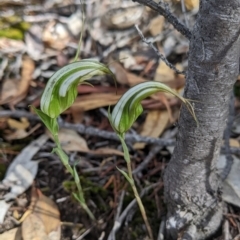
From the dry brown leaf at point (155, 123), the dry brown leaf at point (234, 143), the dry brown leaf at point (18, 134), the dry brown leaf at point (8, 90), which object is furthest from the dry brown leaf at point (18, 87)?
the dry brown leaf at point (234, 143)

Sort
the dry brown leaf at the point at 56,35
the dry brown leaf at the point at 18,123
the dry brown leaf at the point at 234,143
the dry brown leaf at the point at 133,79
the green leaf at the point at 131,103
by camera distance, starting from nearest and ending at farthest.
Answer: the green leaf at the point at 131,103, the dry brown leaf at the point at 234,143, the dry brown leaf at the point at 18,123, the dry brown leaf at the point at 133,79, the dry brown leaf at the point at 56,35

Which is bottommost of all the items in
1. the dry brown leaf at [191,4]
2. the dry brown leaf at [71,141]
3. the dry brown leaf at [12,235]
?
the dry brown leaf at [12,235]

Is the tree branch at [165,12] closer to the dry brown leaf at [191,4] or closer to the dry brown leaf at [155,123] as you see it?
the dry brown leaf at [155,123]

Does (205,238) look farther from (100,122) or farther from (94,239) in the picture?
(100,122)

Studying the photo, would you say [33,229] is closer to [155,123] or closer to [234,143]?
[155,123]

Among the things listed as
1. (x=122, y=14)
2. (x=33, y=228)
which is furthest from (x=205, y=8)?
(x=122, y=14)

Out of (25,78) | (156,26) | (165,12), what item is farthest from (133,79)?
(165,12)

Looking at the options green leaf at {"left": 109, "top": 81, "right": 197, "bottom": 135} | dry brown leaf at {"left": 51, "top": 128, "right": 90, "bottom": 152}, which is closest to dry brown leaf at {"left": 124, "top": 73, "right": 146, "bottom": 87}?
dry brown leaf at {"left": 51, "top": 128, "right": 90, "bottom": 152}

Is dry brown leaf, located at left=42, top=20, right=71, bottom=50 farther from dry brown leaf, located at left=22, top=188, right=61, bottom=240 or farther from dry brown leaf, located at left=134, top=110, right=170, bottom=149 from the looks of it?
dry brown leaf, located at left=22, top=188, right=61, bottom=240
